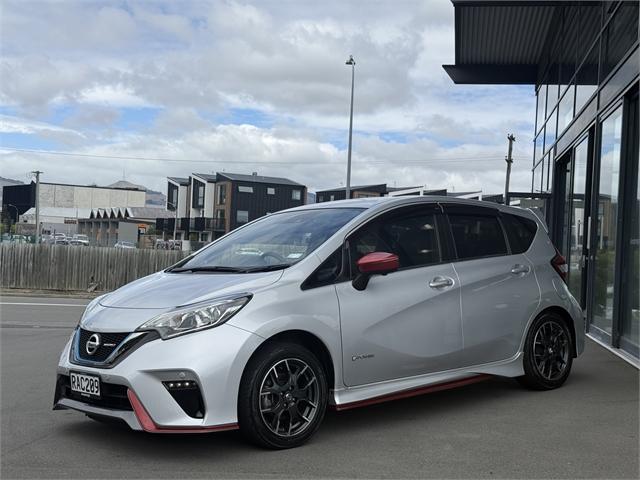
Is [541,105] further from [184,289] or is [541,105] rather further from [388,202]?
[184,289]

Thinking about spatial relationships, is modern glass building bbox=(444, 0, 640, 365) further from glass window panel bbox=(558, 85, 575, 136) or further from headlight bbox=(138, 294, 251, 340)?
headlight bbox=(138, 294, 251, 340)

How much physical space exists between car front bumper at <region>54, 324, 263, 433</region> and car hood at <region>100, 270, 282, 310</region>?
30 cm

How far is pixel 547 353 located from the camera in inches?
256

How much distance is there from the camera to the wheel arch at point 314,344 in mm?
4711

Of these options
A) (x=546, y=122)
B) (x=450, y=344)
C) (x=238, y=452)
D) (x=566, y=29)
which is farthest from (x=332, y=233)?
(x=546, y=122)

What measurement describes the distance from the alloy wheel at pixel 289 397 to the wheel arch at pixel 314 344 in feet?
0.49

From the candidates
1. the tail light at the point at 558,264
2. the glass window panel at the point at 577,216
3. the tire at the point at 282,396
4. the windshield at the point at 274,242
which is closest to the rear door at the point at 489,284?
the tail light at the point at 558,264

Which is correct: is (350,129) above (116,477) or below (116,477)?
above

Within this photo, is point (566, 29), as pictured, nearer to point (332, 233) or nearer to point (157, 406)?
point (332, 233)

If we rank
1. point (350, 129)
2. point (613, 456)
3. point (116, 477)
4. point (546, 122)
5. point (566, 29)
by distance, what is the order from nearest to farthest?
point (116, 477) → point (613, 456) → point (566, 29) → point (546, 122) → point (350, 129)

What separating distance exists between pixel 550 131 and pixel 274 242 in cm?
1248

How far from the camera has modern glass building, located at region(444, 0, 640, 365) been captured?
8883mm

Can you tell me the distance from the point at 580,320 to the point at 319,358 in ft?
10.1

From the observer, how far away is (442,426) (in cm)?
533
